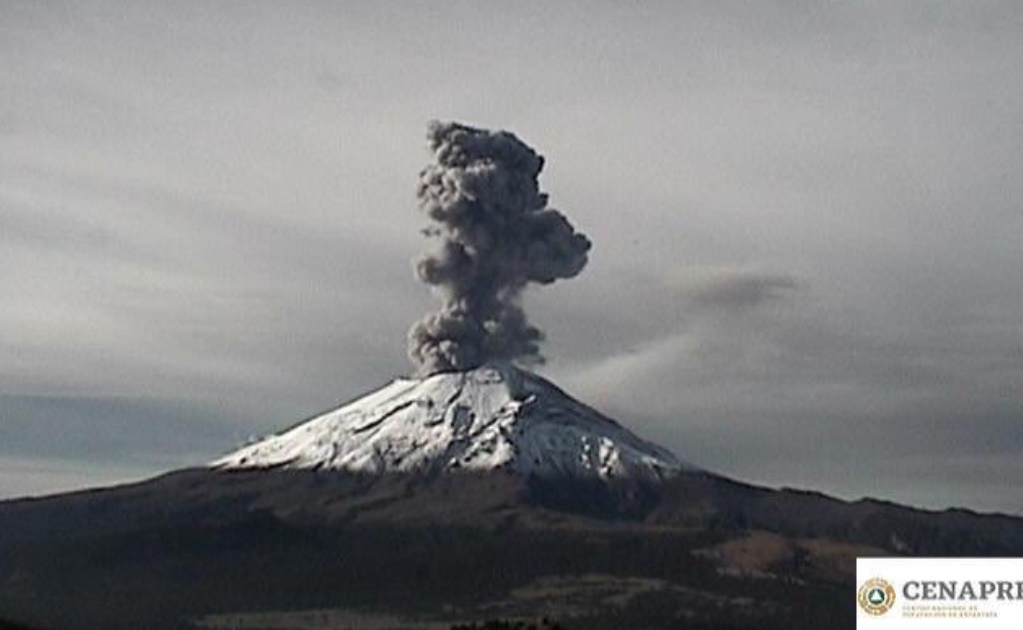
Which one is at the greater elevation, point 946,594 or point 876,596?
point 946,594

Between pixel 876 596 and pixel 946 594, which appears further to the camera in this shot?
pixel 876 596

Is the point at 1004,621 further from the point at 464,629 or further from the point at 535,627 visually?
the point at 464,629

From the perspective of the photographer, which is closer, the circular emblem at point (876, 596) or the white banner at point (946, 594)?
the white banner at point (946, 594)

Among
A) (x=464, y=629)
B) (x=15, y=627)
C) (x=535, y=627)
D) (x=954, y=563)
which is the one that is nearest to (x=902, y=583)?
(x=954, y=563)

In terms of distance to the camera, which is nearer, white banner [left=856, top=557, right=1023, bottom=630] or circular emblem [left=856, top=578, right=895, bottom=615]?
white banner [left=856, top=557, right=1023, bottom=630]

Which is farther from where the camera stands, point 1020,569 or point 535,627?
point 535,627
